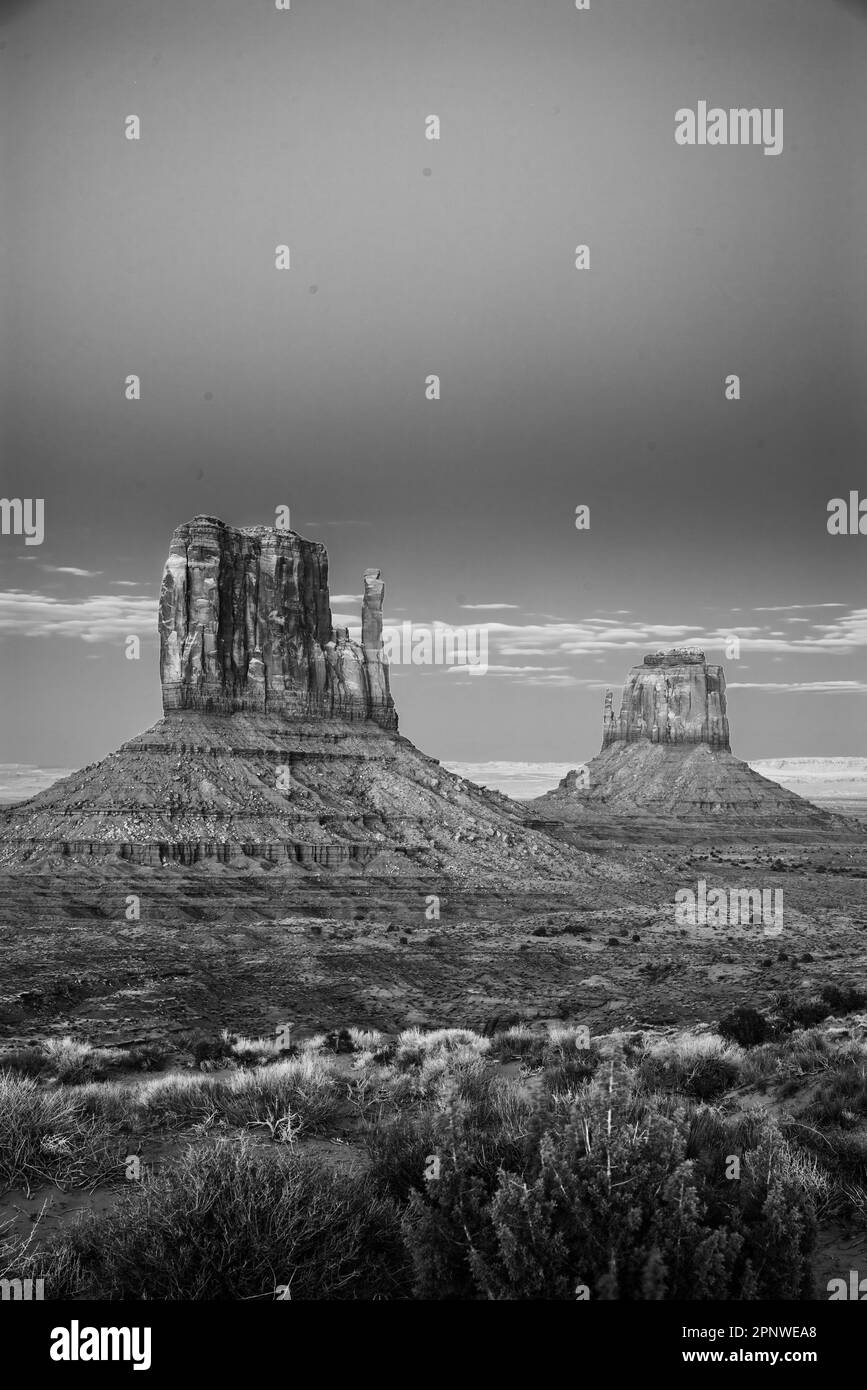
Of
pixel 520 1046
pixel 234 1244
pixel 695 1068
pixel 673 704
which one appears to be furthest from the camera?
pixel 673 704

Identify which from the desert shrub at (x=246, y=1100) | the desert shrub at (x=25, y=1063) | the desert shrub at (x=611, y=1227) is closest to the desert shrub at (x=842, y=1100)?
the desert shrub at (x=611, y=1227)

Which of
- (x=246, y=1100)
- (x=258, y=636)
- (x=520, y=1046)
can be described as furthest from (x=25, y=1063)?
(x=258, y=636)

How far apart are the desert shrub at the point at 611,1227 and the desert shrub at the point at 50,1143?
3.51 metres

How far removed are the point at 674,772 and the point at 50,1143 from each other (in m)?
128

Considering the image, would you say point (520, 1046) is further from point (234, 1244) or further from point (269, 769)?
point (269, 769)

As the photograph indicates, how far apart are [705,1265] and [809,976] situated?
27.8m

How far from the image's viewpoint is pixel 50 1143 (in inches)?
332

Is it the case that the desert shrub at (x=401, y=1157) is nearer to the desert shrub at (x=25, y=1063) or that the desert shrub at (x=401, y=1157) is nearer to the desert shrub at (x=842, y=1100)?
the desert shrub at (x=842, y=1100)

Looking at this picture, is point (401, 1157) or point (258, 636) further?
point (258, 636)

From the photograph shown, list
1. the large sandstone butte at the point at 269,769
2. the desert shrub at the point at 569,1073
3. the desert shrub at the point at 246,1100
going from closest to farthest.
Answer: the desert shrub at the point at 246,1100, the desert shrub at the point at 569,1073, the large sandstone butte at the point at 269,769

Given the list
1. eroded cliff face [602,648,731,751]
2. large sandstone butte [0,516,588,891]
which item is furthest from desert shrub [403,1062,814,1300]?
eroded cliff face [602,648,731,751]

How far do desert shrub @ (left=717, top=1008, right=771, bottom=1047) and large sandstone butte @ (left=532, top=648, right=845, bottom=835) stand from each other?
90059 millimetres

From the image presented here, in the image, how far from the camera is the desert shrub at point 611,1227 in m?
5.39

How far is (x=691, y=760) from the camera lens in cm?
13150
